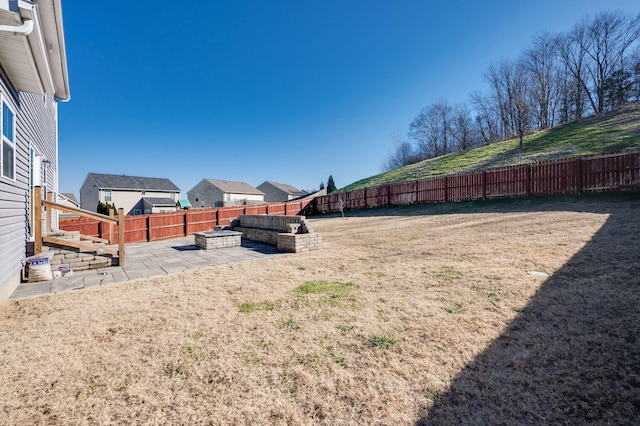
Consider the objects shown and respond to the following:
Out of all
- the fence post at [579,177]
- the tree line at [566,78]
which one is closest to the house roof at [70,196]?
the fence post at [579,177]

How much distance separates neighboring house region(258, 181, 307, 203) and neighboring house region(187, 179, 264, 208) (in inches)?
200

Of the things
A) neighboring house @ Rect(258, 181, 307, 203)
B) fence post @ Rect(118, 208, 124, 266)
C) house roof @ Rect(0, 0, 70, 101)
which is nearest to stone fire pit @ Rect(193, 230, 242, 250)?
fence post @ Rect(118, 208, 124, 266)

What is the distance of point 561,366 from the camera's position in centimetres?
230

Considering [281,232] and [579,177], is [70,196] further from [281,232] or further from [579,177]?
[579,177]

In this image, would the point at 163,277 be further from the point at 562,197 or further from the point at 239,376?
the point at 562,197

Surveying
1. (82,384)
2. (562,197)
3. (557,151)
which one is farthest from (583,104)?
(82,384)

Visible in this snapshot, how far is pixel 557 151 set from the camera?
19.0 m

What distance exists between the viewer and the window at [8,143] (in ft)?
14.3

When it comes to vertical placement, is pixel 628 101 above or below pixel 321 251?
above

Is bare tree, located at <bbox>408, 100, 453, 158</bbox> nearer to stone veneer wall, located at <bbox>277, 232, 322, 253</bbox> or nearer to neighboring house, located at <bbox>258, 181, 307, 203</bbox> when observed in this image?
→ neighboring house, located at <bbox>258, 181, 307, 203</bbox>

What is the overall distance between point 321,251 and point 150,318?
16.0 ft

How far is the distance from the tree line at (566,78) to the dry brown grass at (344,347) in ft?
92.1

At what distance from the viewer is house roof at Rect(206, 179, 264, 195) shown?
136 ft

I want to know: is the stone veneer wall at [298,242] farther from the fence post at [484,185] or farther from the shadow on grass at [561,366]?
the fence post at [484,185]
